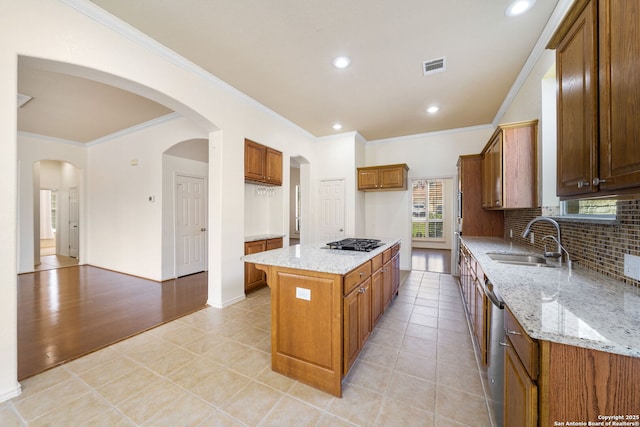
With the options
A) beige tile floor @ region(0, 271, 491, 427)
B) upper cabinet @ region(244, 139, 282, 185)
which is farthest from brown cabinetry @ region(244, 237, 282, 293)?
beige tile floor @ region(0, 271, 491, 427)

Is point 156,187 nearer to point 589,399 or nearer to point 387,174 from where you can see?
point 387,174

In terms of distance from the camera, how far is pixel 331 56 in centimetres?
273

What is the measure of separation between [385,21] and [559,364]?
8.77 ft

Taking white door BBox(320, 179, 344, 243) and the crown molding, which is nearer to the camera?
the crown molding

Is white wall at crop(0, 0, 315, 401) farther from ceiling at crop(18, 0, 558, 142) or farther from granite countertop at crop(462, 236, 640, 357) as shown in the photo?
granite countertop at crop(462, 236, 640, 357)

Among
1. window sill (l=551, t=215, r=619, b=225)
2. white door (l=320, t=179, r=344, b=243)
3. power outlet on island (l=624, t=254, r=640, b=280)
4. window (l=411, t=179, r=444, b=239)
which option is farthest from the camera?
window (l=411, t=179, r=444, b=239)

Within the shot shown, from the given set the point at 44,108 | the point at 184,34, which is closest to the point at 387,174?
the point at 184,34

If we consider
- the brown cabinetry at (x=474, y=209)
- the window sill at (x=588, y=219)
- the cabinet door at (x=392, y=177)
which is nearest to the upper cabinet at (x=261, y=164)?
the cabinet door at (x=392, y=177)

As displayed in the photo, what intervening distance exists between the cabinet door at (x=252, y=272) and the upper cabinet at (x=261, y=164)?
1052 millimetres

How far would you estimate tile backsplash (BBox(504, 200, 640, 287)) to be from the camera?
4.51 ft

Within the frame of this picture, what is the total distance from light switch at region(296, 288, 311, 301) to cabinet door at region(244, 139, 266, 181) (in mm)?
2416

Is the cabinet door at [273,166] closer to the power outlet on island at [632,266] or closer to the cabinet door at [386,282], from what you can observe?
the cabinet door at [386,282]

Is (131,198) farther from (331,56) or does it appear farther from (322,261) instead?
(322,261)

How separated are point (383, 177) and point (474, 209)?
175 centimetres
